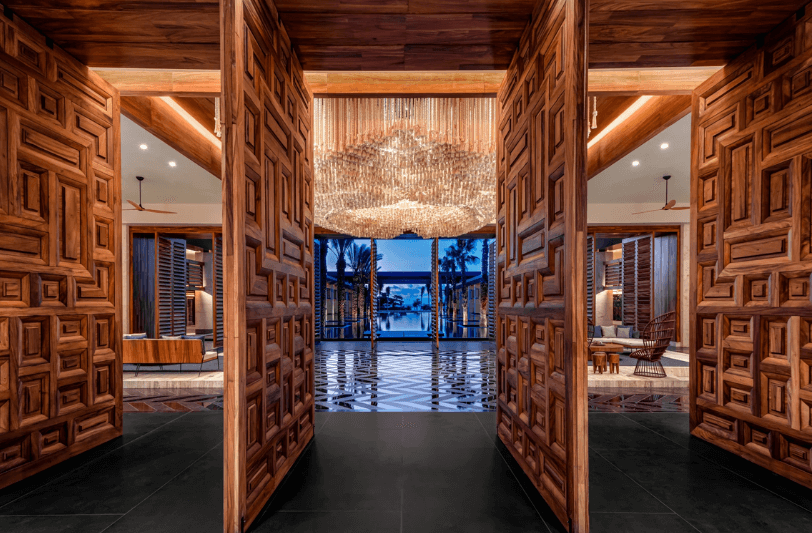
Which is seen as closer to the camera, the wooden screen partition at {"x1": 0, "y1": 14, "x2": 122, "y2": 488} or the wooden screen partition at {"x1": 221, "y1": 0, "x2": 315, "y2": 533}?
the wooden screen partition at {"x1": 221, "y1": 0, "x2": 315, "y2": 533}

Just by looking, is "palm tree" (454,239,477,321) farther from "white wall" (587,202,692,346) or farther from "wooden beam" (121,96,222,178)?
"wooden beam" (121,96,222,178)

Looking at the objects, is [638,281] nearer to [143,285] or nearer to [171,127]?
[171,127]

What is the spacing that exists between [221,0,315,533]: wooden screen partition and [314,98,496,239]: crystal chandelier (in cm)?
110

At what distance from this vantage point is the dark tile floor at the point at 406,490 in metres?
1.78

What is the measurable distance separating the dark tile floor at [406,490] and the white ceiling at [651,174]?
160 inches

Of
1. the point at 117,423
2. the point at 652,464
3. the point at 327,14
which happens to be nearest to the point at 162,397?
the point at 117,423

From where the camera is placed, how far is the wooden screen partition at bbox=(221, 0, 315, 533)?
171 cm

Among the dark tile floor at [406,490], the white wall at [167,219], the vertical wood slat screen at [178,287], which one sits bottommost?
the dark tile floor at [406,490]

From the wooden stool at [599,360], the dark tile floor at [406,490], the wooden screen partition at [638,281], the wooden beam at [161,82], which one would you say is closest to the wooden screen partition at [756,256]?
the dark tile floor at [406,490]

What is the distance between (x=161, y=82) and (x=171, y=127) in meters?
1.43

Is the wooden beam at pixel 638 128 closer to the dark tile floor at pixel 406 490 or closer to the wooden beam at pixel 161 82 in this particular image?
the dark tile floor at pixel 406 490

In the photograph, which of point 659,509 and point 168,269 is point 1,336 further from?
point 168,269

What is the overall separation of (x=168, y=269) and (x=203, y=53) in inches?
305

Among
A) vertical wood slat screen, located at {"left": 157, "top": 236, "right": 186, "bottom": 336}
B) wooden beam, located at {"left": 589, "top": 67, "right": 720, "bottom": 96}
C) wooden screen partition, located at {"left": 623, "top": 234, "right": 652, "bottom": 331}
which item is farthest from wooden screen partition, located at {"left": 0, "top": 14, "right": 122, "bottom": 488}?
wooden screen partition, located at {"left": 623, "top": 234, "right": 652, "bottom": 331}
